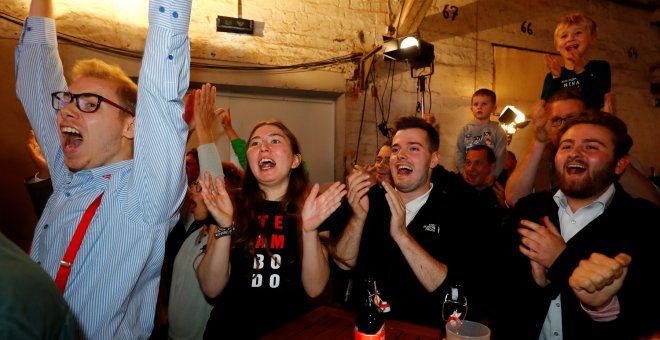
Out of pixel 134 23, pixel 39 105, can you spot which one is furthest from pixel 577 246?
pixel 134 23

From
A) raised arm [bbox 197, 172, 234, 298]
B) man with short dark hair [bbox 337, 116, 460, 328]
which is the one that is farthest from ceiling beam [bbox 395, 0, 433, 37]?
raised arm [bbox 197, 172, 234, 298]

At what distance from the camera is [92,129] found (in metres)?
1.38

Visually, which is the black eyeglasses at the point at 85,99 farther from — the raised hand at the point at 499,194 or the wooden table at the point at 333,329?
the raised hand at the point at 499,194

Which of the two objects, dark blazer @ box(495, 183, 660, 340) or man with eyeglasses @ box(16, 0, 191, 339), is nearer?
man with eyeglasses @ box(16, 0, 191, 339)

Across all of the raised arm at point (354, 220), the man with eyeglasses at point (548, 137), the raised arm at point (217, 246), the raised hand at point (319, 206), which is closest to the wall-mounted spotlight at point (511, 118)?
the man with eyeglasses at point (548, 137)

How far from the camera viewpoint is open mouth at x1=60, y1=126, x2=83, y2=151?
4.50ft

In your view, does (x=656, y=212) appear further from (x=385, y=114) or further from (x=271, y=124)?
(x=385, y=114)

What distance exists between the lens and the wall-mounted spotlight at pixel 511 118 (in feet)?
18.6

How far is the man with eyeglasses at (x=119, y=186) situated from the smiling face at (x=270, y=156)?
71 cm

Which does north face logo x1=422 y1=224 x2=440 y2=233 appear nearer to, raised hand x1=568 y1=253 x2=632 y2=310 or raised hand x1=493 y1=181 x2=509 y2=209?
raised hand x1=568 y1=253 x2=632 y2=310

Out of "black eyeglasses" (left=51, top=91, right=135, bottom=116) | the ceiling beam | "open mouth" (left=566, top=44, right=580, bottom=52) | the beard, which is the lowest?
the beard

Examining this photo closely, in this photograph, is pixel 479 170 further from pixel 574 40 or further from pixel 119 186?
pixel 119 186

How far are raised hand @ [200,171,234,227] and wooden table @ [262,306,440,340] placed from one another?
1.80ft

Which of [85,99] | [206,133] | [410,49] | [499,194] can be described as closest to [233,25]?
[410,49]
